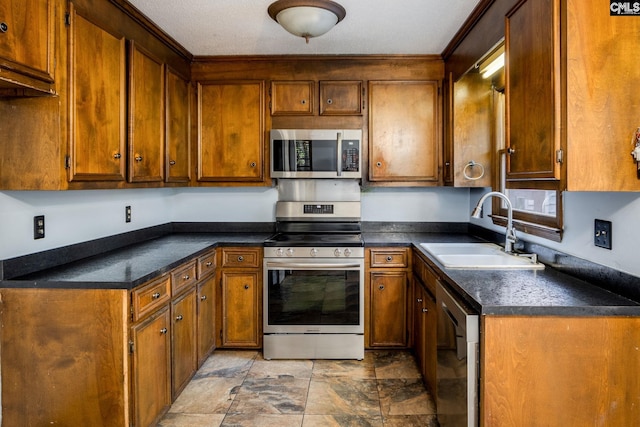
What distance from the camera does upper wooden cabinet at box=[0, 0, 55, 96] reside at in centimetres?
162

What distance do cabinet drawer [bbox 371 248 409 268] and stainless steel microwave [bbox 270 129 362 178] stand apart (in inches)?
25.8

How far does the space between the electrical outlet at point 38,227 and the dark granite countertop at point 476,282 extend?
0.18m

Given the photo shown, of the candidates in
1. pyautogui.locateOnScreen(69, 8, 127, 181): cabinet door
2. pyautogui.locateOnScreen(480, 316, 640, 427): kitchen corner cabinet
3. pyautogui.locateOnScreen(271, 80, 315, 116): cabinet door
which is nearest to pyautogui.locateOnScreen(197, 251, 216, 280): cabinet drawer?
pyautogui.locateOnScreen(69, 8, 127, 181): cabinet door

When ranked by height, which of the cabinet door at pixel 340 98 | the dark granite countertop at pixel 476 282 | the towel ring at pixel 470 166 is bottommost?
the dark granite countertop at pixel 476 282

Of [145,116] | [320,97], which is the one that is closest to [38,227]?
[145,116]

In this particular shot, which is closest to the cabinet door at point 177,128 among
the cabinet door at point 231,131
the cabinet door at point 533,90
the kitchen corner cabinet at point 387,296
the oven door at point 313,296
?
the cabinet door at point 231,131

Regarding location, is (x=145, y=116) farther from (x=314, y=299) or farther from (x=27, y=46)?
(x=314, y=299)

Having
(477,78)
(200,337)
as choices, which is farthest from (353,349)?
(477,78)

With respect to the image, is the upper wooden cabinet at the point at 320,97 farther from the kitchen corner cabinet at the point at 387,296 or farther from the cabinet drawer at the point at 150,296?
the cabinet drawer at the point at 150,296

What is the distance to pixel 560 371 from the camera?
1573mm

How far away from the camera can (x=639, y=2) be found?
1.51 m

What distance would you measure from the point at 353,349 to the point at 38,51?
103 inches

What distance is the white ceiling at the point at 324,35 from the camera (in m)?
2.51

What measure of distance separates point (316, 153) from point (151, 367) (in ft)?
6.48
